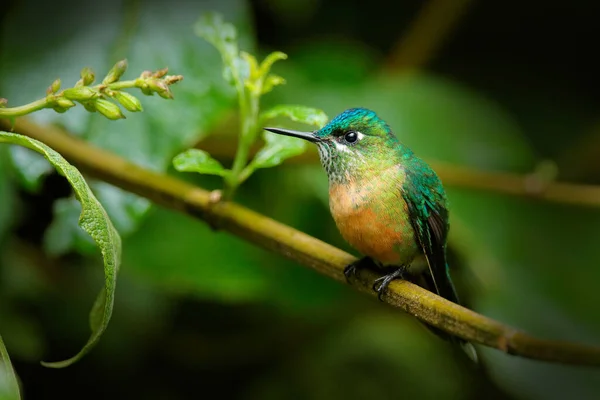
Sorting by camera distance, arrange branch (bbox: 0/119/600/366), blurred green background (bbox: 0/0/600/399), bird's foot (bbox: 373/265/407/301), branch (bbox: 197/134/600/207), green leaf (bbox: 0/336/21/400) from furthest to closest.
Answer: branch (bbox: 197/134/600/207) < blurred green background (bbox: 0/0/600/399) < bird's foot (bbox: 373/265/407/301) < branch (bbox: 0/119/600/366) < green leaf (bbox: 0/336/21/400)

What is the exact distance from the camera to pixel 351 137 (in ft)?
5.79

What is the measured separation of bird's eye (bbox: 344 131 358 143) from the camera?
176cm

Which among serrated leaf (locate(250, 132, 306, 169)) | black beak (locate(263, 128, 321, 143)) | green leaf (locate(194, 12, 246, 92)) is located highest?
green leaf (locate(194, 12, 246, 92))

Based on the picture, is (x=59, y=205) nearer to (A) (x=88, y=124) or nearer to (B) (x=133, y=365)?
(A) (x=88, y=124)

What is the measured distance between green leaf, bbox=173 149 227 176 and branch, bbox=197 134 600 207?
1.00m

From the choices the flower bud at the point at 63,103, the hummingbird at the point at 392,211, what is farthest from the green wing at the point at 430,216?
the flower bud at the point at 63,103

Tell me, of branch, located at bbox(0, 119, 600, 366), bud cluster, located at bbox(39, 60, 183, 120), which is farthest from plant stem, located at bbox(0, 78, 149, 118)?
branch, located at bbox(0, 119, 600, 366)

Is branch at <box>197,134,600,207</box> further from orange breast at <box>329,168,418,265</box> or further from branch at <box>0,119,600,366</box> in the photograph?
orange breast at <box>329,168,418,265</box>

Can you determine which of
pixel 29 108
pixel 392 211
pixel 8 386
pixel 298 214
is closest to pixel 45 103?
pixel 29 108

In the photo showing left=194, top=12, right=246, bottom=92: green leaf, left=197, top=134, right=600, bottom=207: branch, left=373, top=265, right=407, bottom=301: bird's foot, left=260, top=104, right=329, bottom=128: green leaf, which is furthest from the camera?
left=197, top=134, right=600, bottom=207: branch

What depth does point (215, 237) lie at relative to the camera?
2.76 meters

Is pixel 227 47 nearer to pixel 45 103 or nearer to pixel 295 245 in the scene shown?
pixel 295 245

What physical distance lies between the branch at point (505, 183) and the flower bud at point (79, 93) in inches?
57.1

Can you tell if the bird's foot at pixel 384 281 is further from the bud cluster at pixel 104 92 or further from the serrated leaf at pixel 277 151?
the bud cluster at pixel 104 92
